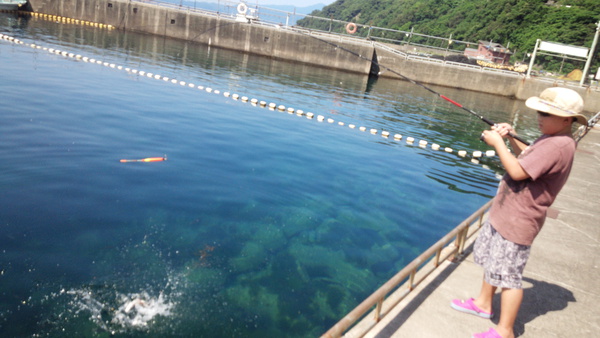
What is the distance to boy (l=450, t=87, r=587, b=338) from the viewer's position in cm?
312

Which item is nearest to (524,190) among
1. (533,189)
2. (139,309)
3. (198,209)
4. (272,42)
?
(533,189)

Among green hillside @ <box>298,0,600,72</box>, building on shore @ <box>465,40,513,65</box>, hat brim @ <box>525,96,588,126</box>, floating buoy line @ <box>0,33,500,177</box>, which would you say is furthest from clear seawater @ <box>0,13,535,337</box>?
building on shore @ <box>465,40,513,65</box>

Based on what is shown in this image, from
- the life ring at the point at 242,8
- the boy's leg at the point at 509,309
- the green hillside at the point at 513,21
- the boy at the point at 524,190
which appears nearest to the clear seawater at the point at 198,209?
the boy's leg at the point at 509,309

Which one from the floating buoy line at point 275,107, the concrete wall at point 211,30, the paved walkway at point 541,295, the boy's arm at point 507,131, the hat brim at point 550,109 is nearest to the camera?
the hat brim at point 550,109

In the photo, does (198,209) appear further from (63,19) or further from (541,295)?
(63,19)

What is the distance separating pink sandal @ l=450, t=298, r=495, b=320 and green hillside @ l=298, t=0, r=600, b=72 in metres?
49.4

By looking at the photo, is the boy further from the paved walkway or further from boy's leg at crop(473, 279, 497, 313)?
the paved walkway

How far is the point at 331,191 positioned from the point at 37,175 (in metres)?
5.04

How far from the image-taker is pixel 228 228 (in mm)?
6398

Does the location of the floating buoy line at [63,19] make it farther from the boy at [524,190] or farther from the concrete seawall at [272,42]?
the boy at [524,190]

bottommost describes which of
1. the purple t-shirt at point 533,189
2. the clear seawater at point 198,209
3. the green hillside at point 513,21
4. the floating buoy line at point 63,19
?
the clear seawater at point 198,209

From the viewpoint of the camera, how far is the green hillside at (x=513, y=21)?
183 feet

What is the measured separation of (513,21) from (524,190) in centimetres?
7614

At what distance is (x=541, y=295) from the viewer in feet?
13.9
